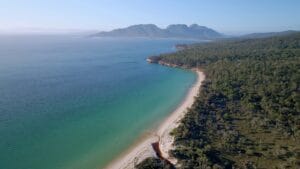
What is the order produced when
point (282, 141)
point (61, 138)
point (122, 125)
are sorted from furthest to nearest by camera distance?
point (122, 125) < point (61, 138) < point (282, 141)

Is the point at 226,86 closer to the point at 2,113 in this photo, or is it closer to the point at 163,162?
the point at 163,162

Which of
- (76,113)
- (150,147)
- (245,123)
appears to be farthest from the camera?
(76,113)

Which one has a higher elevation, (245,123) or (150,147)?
(245,123)

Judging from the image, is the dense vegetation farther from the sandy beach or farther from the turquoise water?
the turquoise water

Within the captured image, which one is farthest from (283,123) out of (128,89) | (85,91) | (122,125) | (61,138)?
(85,91)

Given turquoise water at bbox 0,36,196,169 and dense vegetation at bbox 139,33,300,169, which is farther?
turquoise water at bbox 0,36,196,169

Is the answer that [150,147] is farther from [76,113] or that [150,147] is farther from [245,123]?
[76,113]

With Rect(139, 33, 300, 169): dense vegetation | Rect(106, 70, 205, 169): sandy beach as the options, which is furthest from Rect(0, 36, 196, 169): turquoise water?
Rect(139, 33, 300, 169): dense vegetation

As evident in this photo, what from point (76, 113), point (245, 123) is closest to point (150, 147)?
point (245, 123)
